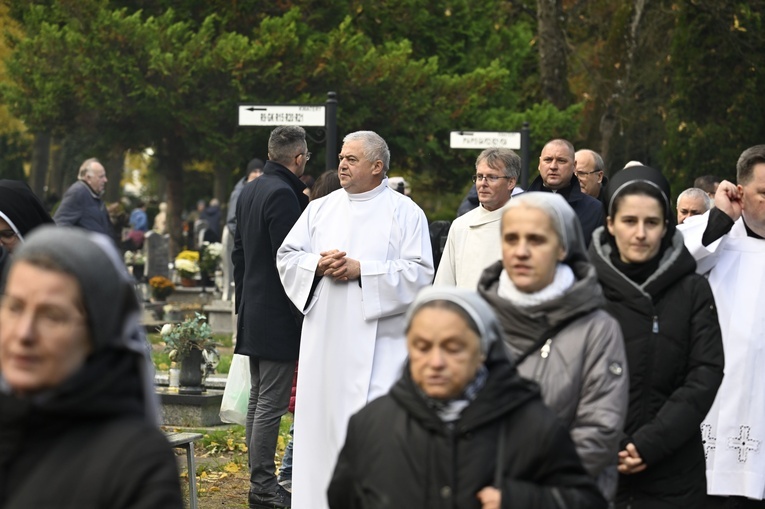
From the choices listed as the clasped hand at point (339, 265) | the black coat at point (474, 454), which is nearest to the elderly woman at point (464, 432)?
the black coat at point (474, 454)

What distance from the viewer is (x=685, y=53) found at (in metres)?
26.3

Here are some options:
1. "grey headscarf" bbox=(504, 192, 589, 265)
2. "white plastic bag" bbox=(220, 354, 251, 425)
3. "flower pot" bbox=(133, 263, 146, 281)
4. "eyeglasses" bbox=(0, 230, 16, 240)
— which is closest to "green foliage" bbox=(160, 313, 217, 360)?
"white plastic bag" bbox=(220, 354, 251, 425)

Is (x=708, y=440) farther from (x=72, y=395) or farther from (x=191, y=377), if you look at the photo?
(x=191, y=377)

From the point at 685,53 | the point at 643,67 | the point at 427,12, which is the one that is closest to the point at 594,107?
the point at 643,67

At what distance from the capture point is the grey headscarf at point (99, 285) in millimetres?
2895

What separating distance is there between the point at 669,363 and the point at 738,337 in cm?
→ 111

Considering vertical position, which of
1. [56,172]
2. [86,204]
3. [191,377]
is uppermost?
[56,172]

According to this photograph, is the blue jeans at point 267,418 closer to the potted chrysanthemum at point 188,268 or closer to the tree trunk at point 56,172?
the potted chrysanthemum at point 188,268

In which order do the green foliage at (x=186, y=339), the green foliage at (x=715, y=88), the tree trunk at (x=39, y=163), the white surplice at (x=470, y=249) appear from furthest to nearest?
the tree trunk at (x=39, y=163), the green foliage at (x=715, y=88), the green foliage at (x=186, y=339), the white surplice at (x=470, y=249)

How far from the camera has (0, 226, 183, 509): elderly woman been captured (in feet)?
9.38

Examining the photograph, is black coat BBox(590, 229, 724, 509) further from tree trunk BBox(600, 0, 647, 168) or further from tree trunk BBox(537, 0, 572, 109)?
tree trunk BBox(600, 0, 647, 168)

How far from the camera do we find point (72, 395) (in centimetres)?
285

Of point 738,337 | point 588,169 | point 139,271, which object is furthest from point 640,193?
point 139,271

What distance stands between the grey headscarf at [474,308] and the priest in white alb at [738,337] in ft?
8.14
